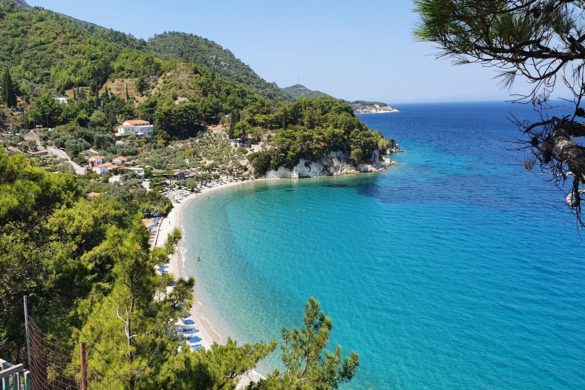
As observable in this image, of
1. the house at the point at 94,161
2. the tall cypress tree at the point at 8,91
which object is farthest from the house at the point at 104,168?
the tall cypress tree at the point at 8,91

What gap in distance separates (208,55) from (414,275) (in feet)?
484

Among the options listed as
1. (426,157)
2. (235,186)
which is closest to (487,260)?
(235,186)

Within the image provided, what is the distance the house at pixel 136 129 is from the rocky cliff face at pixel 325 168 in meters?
24.1

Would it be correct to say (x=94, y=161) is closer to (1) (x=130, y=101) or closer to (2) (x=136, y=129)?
(2) (x=136, y=129)

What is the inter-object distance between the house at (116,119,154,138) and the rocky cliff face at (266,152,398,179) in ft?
79.2

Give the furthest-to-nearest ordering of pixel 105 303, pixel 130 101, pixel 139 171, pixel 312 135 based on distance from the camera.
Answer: pixel 130 101 < pixel 312 135 < pixel 139 171 < pixel 105 303

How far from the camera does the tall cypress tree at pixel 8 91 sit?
204 ft

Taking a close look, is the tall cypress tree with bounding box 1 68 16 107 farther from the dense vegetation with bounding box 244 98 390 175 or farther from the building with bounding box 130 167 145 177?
the dense vegetation with bounding box 244 98 390 175

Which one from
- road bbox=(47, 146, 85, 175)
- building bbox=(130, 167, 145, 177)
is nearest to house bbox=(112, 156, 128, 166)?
building bbox=(130, 167, 145, 177)

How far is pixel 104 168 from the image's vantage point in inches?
1892

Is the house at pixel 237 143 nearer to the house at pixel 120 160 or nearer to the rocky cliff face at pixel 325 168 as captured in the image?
the rocky cliff face at pixel 325 168

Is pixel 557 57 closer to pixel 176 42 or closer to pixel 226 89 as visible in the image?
pixel 226 89

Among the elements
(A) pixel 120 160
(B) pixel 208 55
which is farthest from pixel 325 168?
(B) pixel 208 55

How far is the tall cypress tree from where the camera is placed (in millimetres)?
62062
